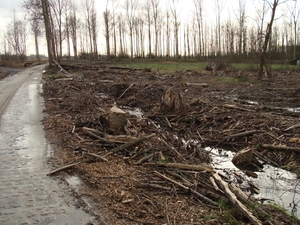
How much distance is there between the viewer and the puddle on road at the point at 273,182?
17.3ft

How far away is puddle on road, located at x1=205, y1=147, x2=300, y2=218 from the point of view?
5275 mm

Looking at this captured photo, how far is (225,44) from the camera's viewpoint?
63844 millimetres

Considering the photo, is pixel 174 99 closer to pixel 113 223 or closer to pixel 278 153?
pixel 278 153

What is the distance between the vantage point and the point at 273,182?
20.1 feet

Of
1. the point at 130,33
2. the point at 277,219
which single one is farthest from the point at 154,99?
the point at 130,33

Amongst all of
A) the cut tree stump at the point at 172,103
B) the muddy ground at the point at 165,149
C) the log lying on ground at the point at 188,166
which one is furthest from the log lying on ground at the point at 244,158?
the cut tree stump at the point at 172,103

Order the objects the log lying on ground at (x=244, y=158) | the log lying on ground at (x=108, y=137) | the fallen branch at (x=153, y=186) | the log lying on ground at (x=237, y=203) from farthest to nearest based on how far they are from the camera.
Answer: the log lying on ground at (x=108, y=137) → the log lying on ground at (x=244, y=158) → the fallen branch at (x=153, y=186) → the log lying on ground at (x=237, y=203)

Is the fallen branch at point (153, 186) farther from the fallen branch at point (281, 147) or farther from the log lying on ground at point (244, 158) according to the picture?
the fallen branch at point (281, 147)

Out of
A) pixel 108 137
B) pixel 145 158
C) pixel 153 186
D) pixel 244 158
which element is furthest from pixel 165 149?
pixel 153 186

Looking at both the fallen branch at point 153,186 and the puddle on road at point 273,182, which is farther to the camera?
the puddle on road at point 273,182

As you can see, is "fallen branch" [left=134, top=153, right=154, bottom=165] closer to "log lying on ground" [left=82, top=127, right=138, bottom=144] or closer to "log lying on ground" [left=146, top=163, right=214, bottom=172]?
"log lying on ground" [left=146, top=163, right=214, bottom=172]

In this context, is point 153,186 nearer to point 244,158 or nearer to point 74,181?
point 74,181

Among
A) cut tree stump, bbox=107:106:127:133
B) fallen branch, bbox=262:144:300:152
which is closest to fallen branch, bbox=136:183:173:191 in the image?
cut tree stump, bbox=107:106:127:133

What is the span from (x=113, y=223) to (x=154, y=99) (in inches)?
420
